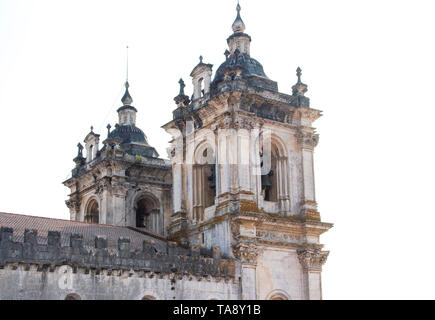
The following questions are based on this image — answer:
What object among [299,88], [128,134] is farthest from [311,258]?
[128,134]

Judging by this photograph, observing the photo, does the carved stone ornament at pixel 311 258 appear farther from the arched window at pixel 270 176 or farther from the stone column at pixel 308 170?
the arched window at pixel 270 176

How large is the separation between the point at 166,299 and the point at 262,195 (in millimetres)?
8683

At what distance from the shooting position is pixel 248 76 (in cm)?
4131

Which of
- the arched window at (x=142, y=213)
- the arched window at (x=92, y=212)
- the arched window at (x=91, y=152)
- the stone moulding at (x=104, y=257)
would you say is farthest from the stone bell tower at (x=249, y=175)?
the arched window at (x=91, y=152)

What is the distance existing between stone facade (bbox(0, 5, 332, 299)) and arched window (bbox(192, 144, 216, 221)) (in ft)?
0.20

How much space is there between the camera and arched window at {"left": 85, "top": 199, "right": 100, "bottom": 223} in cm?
4850

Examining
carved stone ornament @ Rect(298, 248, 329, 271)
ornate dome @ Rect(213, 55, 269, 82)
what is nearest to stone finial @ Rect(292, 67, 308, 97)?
ornate dome @ Rect(213, 55, 269, 82)

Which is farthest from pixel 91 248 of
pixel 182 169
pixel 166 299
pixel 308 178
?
Result: pixel 308 178

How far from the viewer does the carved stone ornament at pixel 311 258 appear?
38.7 m

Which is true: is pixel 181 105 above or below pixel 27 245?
above

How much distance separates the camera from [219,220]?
37.7 m

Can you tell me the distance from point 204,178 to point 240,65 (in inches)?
248

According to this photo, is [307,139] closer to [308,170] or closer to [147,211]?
[308,170]
